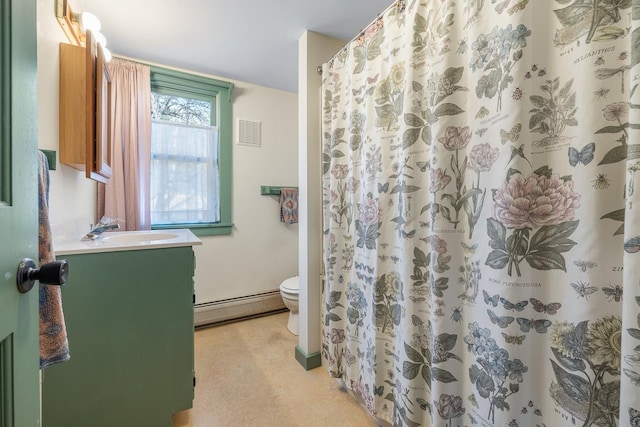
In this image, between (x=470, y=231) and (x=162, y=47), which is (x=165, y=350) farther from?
(x=162, y=47)

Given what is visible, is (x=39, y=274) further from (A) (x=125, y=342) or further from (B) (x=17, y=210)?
(A) (x=125, y=342)

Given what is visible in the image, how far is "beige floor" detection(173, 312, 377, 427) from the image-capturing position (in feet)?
4.51

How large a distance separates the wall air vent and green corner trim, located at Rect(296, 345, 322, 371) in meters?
1.82

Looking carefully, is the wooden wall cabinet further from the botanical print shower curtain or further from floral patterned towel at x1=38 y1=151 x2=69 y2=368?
the botanical print shower curtain

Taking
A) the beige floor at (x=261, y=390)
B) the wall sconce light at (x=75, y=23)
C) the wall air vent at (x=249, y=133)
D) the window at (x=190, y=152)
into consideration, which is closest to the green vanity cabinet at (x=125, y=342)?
the beige floor at (x=261, y=390)

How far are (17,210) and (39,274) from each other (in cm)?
13

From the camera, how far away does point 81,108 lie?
128 centimetres

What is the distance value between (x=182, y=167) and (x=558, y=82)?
2445 millimetres

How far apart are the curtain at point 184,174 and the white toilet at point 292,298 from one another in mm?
890

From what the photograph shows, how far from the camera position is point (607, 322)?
25.6 inches

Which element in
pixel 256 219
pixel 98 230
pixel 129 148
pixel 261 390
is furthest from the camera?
pixel 256 219

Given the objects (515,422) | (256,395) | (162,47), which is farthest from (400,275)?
(162,47)

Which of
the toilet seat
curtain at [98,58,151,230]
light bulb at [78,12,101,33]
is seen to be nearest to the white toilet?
the toilet seat

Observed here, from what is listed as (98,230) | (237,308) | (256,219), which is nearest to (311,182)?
(256,219)
